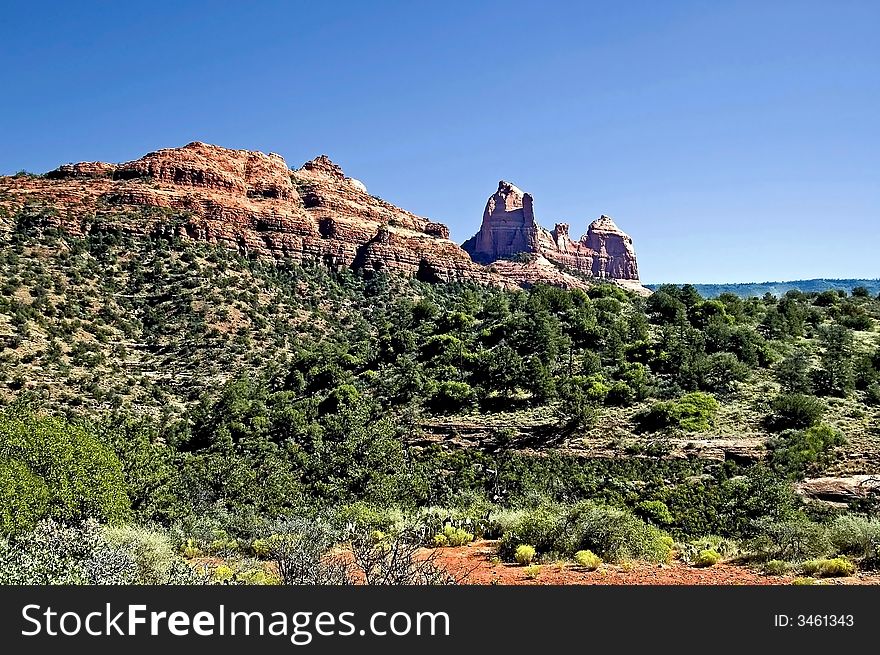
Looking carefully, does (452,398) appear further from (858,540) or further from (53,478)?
(858,540)

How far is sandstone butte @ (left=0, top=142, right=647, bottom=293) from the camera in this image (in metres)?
64.5

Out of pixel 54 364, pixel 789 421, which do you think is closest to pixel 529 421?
pixel 789 421

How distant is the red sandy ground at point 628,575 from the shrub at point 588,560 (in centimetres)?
16

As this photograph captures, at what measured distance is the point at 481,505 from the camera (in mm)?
27250

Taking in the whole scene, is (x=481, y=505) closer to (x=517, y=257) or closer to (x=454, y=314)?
(x=454, y=314)

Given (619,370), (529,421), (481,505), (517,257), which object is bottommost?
(481,505)

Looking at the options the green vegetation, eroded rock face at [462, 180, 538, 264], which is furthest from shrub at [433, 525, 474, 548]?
eroded rock face at [462, 180, 538, 264]

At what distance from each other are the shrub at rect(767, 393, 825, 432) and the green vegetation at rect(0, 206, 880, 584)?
0.15 meters

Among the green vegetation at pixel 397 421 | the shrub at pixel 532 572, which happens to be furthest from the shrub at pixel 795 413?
the shrub at pixel 532 572

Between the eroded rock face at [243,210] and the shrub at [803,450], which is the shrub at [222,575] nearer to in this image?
the shrub at [803,450]

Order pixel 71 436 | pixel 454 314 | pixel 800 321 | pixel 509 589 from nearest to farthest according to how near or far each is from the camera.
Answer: pixel 509 589 → pixel 71 436 → pixel 800 321 → pixel 454 314

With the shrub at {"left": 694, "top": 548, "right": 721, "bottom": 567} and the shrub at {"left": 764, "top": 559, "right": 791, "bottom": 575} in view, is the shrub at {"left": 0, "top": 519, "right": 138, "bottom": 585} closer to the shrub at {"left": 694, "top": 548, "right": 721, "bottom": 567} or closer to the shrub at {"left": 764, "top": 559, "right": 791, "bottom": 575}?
the shrub at {"left": 694, "top": 548, "right": 721, "bottom": 567}

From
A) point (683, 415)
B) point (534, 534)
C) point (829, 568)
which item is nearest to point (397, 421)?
point (683, 415)

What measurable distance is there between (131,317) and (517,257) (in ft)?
348
